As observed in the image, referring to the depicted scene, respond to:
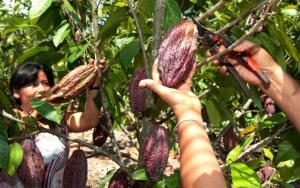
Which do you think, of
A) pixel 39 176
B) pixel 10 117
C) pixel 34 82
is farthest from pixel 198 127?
pixel 34 82

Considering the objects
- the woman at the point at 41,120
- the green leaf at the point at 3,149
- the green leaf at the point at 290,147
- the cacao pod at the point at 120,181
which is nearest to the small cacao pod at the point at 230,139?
the woman at the point at 41,120

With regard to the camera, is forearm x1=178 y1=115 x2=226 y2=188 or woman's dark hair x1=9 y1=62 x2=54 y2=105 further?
woman's dark hair x1=9 y1=62 x2=54 y2=105

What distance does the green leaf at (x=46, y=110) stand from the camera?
59.4 inches

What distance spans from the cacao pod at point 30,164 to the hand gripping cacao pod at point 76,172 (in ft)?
0.45

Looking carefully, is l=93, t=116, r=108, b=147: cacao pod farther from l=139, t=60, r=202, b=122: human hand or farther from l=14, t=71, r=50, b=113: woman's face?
l=139, t=60, r=202, b=122: human hand

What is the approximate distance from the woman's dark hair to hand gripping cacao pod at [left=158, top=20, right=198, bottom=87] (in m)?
1.04

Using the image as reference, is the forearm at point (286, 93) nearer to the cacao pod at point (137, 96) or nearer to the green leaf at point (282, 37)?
the green leaf at point (282, 37)

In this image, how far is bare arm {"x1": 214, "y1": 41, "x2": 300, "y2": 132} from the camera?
145 cm

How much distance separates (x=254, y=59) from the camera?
150 cm

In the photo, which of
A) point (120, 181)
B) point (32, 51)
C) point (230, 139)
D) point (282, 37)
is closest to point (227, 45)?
point (282, 37)

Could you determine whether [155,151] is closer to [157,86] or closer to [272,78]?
[157,86]

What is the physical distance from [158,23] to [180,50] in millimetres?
154

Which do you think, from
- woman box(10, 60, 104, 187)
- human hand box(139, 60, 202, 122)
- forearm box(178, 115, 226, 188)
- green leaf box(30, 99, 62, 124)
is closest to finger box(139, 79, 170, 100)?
human hand box(139, 60, 202, 122)

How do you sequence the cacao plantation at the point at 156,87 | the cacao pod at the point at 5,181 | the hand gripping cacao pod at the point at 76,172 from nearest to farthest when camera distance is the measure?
the cacao plantation at the point at 156,87
the hand gripping cacao pod at the point at 76,172
the cacao pod at the point at 5,181
